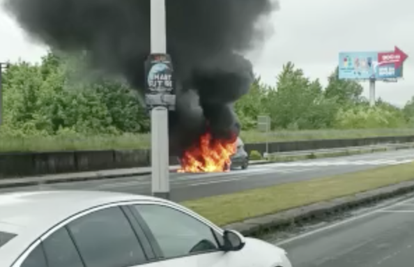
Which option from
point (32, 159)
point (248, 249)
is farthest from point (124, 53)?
point (248, 249)

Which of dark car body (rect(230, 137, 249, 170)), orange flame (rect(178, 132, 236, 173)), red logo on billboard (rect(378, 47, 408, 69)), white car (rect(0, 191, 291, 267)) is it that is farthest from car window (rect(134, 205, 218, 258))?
red logo on billboard (rect(378, 47, 408, 69))

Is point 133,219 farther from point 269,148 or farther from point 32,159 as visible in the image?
point 269,148

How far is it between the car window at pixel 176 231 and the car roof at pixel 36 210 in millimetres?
112

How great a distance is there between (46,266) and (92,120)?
4797cm

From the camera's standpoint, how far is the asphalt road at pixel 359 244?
8938mm

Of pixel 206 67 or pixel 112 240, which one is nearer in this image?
pixel 112 240

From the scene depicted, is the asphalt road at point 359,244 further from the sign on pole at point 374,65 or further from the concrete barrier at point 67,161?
the sign on pole at point 374,65

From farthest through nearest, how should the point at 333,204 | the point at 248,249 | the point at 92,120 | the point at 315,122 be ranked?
1. the point at 315,122
2. the point at 92,120
3. the point at 333,204
4. the point at 248,249

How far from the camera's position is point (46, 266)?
345 cm

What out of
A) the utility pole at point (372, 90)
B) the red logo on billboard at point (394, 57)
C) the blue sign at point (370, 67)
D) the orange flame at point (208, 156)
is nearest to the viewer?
the orange flame at point (208, 156)

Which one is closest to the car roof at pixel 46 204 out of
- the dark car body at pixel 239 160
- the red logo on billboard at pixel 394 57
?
the dark car body at pixel 239 160

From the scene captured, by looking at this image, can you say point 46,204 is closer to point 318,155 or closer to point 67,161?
point 67,161

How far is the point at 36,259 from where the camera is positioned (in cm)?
342

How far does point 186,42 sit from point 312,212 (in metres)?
23.5
